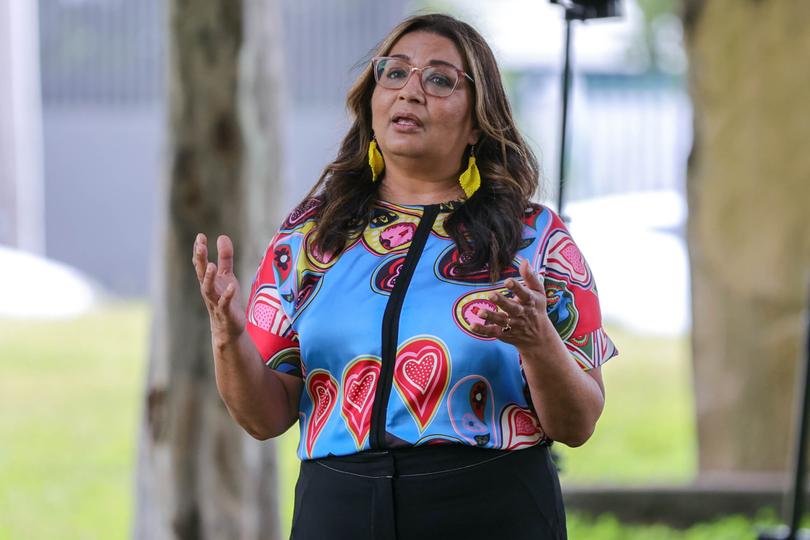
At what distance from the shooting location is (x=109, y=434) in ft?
29.9

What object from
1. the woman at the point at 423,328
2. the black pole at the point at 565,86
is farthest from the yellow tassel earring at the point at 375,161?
the black pole at the point at 565,86

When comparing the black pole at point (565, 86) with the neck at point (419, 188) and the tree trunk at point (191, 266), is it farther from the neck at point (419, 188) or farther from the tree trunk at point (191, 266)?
the tree trunk at point (191, 266)

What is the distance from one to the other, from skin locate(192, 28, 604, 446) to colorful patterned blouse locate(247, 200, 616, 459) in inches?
2.4

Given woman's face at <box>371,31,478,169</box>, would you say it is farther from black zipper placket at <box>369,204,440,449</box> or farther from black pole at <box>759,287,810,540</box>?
black pole at <box>759,287,810,540</box>

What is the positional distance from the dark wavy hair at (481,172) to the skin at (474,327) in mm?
32

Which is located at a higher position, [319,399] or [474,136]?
[474,136]

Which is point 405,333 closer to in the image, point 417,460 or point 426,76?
point 417,460

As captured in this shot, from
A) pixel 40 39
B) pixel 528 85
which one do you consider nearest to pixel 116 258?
pixel 40 39

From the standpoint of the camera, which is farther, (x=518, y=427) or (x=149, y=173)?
(x=149, y=173)

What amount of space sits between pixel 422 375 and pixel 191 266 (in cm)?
214

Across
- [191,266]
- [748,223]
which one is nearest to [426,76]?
[191,266]

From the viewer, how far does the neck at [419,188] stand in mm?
2563

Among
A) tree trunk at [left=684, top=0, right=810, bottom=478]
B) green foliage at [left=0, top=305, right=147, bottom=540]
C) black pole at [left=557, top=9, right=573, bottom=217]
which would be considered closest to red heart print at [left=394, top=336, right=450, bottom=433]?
black pole at [left=557, top=9, right=573, bottom=217]

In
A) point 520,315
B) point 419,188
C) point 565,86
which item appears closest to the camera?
point 520,315
